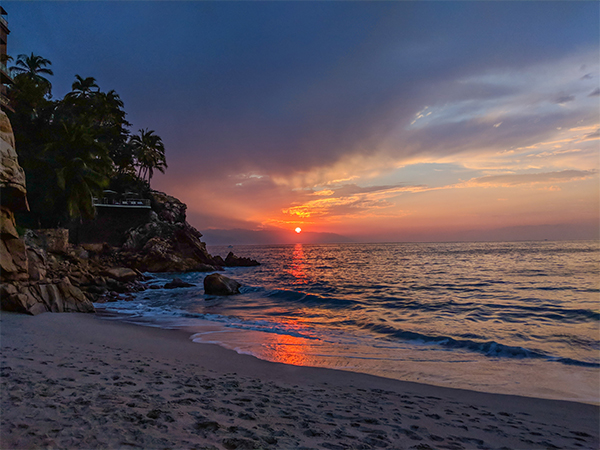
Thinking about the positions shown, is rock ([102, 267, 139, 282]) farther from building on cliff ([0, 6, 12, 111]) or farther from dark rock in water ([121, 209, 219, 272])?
building on cliff ([0, 6, 12, 111])

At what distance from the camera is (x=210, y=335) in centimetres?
1059

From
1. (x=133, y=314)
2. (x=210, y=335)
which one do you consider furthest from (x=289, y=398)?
(x=133, y=314)

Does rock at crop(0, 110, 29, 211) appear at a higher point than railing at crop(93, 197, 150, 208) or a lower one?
lower

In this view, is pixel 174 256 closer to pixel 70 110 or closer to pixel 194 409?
pixel 70 110

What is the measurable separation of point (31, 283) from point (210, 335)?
27.3 feet

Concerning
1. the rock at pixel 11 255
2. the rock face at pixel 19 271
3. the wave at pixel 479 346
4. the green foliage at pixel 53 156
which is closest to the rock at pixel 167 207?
the green foliage at pixel 53 156

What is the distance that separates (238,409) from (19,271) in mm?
13825

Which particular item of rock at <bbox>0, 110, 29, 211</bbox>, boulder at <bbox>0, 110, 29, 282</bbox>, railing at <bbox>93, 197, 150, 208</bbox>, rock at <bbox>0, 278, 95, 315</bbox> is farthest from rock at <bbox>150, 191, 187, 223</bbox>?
rock at <bbox>0, 278, 95, 315</bbox>

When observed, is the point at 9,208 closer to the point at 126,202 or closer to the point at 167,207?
the point at 126,202

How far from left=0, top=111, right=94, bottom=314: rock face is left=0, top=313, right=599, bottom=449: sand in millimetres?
5276

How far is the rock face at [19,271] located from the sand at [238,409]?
17.3 feet

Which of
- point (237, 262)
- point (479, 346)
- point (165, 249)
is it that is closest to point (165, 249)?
point (165, 249)

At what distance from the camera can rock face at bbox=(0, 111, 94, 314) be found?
11.0 metres

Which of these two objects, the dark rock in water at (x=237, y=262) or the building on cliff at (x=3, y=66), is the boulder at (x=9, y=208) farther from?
the dark rock in water at (x=237, y=262)
